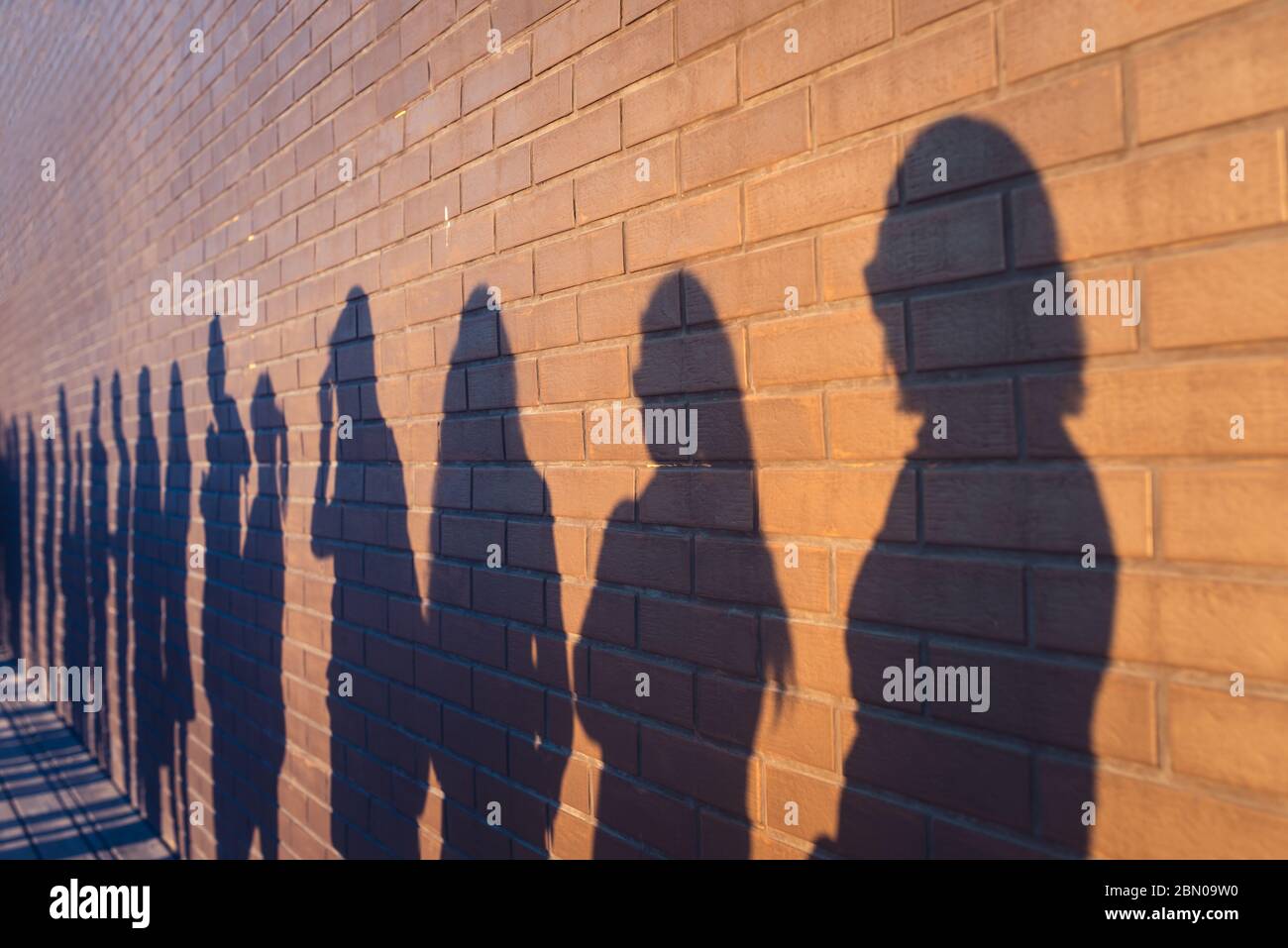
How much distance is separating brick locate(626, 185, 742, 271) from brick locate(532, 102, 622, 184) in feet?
0.69

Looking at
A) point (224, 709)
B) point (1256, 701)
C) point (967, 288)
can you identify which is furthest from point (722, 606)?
point (224, 709)

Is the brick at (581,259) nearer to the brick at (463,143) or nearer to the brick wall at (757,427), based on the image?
the brick wall at (757,427)

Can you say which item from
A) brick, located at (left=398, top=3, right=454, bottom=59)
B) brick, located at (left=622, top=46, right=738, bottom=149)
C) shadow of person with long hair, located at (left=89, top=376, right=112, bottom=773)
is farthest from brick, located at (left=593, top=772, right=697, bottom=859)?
shadow of person with long hair, located at (left=89, top=376, right=112, bottom=773)

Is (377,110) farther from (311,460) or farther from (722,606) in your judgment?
(722,606)

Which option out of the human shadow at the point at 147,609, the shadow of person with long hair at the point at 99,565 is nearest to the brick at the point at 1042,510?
the human shadow at the point at 147,609

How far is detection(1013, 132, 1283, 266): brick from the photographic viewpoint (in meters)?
1.14

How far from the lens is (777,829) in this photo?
1699 millimetres

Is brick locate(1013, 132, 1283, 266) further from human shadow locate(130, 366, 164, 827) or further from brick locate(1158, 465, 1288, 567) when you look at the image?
human shadow locate(130, 366, 164, 827)

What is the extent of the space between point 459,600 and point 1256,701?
1.88 m

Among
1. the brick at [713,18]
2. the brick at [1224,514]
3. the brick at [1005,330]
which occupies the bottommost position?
the brick at [1224,514]

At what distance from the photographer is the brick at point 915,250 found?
1.39 m
